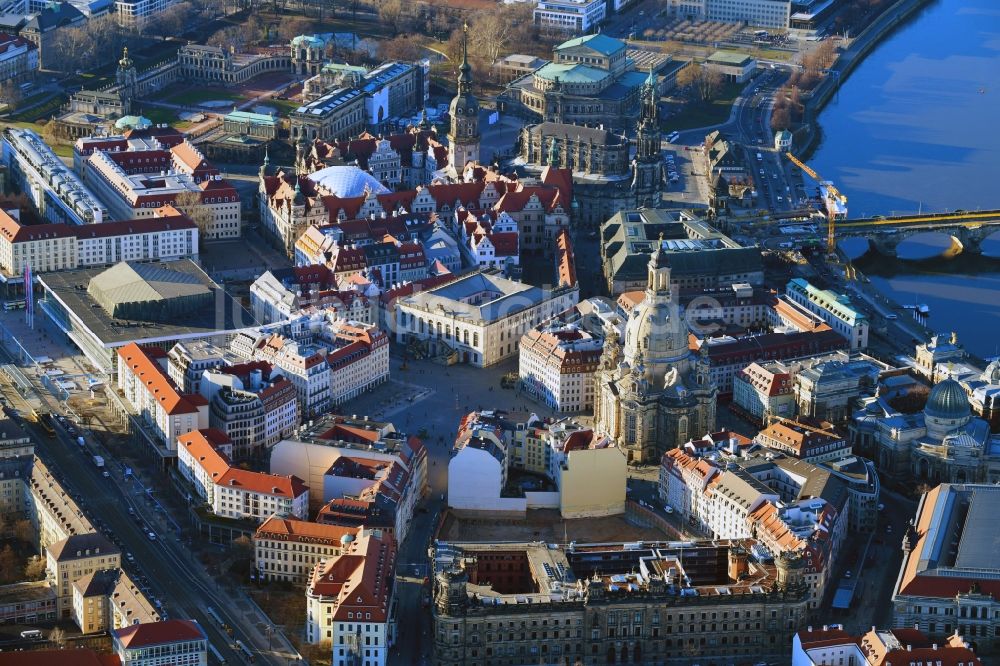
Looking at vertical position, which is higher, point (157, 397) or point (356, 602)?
point (356, 602)

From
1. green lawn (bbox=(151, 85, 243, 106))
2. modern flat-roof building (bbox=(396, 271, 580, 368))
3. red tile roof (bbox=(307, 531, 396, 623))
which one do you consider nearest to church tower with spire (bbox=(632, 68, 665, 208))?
modern flat-roof building (bbox=(396, 271, 580, 368))

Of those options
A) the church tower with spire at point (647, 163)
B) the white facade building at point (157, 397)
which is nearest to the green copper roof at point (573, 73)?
the church tower with spire at point (647, 163)

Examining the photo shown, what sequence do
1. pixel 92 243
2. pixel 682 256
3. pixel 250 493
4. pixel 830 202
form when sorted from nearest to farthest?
pixel 250 493 < pixel 682 256 < pixel 92 243 < pixel 830 202

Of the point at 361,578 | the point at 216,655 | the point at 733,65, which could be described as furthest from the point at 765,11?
the point at 216,655

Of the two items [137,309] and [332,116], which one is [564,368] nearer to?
[137,309]

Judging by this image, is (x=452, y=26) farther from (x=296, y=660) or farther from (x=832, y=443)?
(x=296, y=660)

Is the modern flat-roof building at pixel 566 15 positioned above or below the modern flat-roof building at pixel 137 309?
below

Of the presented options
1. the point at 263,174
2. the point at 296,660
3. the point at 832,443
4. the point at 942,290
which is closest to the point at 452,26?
the point at 263,174

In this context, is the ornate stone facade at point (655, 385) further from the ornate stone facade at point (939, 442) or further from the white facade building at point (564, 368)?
the ornate stone facade at point (939, 442)
